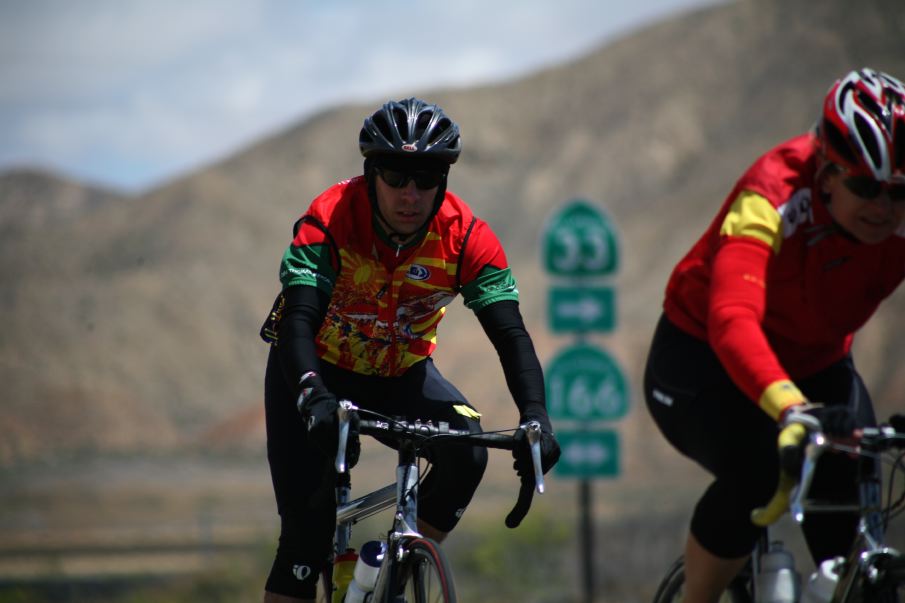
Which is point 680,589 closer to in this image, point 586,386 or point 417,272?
point 417,272

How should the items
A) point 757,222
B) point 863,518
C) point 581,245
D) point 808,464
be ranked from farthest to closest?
point 581,245 < point 757,222 < point 863,518 < point 808,464

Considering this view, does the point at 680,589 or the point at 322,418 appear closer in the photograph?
the point at 322,418

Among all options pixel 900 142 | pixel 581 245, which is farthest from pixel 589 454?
pixel 900 142

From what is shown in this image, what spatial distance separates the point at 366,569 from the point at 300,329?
0.90 metres

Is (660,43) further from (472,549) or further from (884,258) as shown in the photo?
(884,258)

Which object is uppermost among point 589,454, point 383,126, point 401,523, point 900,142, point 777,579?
point 383,126

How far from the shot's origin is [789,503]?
3639 millimetres

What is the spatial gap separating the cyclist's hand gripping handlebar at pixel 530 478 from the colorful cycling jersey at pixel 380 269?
2.17 feet

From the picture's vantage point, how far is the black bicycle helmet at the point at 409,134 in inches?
179

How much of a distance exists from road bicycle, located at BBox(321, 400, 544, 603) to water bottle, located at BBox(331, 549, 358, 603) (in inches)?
12.1

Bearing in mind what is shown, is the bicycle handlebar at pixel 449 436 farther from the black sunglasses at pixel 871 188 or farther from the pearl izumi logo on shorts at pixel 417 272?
the black sunglasses at pixel 871 188

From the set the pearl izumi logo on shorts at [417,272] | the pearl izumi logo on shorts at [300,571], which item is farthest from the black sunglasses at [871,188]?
the pearl izumi logo on shorts at [300,571]

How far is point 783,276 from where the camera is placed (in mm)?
4191

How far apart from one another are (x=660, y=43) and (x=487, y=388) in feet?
145
